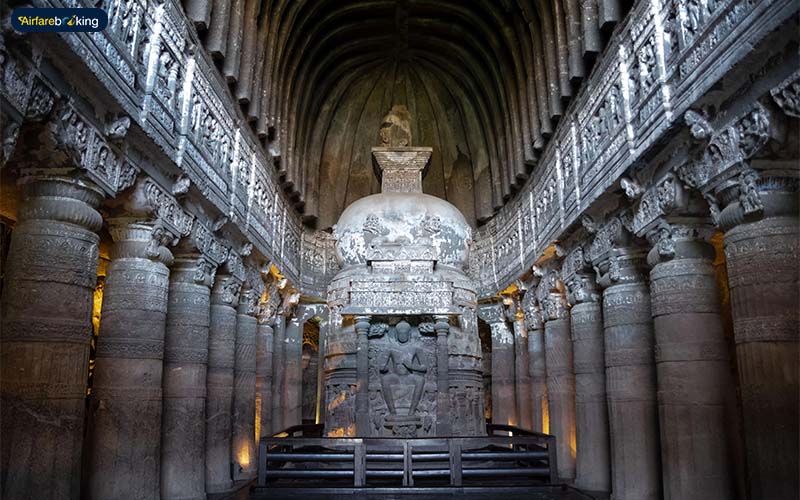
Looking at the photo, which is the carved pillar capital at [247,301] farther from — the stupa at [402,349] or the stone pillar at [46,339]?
the stone pillar at [46,339]

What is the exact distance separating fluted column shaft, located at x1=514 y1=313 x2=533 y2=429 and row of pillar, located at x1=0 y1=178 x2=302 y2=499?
25.5ft

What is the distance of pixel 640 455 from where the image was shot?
9625mm

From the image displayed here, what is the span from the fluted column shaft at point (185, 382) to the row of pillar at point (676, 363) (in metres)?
6.81

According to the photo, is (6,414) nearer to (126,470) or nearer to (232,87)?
(126,470)

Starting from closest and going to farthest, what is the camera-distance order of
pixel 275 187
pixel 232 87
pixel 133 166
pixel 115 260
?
1. pixel 133 166
2. pixel 115 260
3. pixel 232 87
4. pixel 275 187

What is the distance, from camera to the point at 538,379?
627 inches

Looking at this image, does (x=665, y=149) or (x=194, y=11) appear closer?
(x=665, y=149)

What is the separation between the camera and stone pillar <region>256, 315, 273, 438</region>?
603 inches

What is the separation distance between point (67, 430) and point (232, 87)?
785 cm

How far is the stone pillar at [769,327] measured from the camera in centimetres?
600

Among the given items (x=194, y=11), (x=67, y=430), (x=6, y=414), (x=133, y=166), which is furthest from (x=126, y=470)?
(x=194, y=11)

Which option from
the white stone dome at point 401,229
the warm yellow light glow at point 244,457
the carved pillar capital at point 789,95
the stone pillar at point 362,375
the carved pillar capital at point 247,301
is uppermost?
the white stone dome at point 401,229

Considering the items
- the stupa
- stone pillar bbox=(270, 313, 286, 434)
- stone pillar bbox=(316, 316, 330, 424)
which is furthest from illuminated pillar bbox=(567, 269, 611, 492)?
stone pillar bbox=(270, 313, 286, 434)

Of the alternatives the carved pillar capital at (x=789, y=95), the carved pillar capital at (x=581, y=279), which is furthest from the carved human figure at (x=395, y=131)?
the carved pillar capital at (x=789, y=95)
